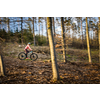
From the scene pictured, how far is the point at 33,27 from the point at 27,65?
4.68ft

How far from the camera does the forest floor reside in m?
2.15

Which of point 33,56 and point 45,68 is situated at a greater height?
point 33,56

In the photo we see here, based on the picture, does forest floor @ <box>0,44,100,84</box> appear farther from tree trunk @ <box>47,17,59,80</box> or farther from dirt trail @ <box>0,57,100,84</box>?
tree trunk @ <box>47,17,59,80</box>

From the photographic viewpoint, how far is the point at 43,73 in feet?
7.54

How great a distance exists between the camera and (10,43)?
2.37 m

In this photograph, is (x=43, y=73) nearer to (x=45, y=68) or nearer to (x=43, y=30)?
(x=45, y=68)

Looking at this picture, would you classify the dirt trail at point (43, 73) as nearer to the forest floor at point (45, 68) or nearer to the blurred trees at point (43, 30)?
the forest floor at point (45, 68)

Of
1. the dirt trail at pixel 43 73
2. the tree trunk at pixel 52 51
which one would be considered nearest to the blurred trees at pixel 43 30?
the tree trunk at pixel 52 51

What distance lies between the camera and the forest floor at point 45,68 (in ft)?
7.06

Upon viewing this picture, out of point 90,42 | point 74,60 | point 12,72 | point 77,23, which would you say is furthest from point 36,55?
point 90,42

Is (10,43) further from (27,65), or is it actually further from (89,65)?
(89,65)

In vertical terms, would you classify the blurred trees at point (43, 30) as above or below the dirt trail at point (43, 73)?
above

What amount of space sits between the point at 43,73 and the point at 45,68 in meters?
0.19

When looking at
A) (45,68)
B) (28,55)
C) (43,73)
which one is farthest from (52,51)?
(28,55)
